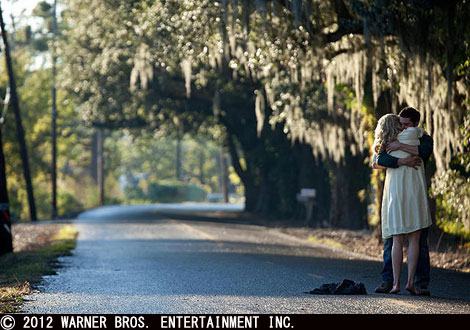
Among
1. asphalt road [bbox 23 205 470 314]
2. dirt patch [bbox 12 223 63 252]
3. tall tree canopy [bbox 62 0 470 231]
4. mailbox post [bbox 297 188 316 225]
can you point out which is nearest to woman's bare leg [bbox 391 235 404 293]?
asphalt road [bbox 23 205 470 314]

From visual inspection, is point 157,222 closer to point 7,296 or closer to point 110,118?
point 110,118

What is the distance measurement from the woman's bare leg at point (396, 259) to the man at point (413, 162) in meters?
0.16

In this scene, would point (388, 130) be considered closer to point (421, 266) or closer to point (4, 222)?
point (421, 266)

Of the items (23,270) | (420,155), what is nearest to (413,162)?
(420,155)

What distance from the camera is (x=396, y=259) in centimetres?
1288

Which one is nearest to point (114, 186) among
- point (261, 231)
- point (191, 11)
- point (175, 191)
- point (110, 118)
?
point (175, 191)

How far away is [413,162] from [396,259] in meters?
1.05

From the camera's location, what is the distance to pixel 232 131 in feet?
161

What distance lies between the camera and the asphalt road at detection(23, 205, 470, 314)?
11.5 meters

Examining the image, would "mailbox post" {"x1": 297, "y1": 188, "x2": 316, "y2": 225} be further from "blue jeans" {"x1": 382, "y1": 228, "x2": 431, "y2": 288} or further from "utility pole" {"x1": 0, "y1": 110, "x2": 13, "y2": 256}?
"blue jeans" {"x1": 382, "y1": 228, "x2": 431, "y2": 288}

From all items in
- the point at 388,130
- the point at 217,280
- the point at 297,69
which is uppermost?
the point at 297,69

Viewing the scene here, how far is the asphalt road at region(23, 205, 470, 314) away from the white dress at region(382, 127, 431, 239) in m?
A: 0.81

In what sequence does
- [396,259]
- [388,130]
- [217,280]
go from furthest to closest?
[217,280] < [388,130] < [396,259]

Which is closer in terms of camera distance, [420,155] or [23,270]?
[420,155]
